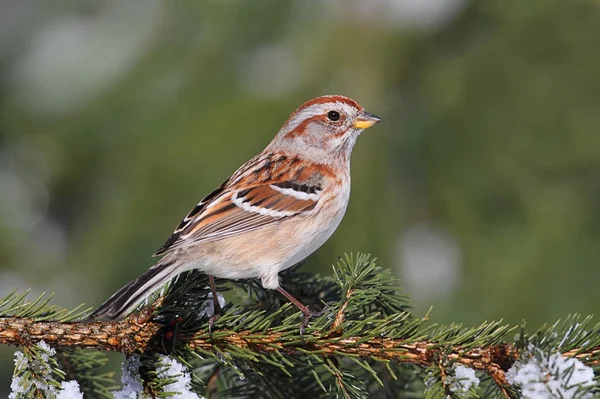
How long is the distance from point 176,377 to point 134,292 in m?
0.36

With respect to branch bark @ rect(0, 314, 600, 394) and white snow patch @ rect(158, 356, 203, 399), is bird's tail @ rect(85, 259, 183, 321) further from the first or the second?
white snow patch @ rect(158, 356, 203, 399)

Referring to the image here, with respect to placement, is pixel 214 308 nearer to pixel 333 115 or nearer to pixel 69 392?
pixel 69 392

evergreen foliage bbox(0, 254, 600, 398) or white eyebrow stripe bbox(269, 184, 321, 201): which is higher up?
white eyebrow stripe bbox(269, 184, 321, 201)

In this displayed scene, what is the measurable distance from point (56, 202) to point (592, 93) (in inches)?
130

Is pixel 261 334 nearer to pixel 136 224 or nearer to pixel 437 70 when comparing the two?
pixel 136 224

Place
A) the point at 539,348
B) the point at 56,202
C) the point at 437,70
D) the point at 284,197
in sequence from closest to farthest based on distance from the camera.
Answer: the point at 539,348 → the point at 284,197 → the point at 437,70 → the point at 56,202

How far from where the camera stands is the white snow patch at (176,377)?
2045mm

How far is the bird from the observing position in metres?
2.65

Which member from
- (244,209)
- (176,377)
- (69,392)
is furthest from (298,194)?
(69,392)

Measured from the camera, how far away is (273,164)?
3.49 metres

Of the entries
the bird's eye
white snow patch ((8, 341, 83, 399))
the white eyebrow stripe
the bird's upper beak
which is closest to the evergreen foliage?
white snow patch ((8, 341, 83, 399))

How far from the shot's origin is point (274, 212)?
319 centimetres

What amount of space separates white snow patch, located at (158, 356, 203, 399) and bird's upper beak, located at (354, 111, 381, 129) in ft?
5.96

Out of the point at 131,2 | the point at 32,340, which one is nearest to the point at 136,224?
the point at 32,340
